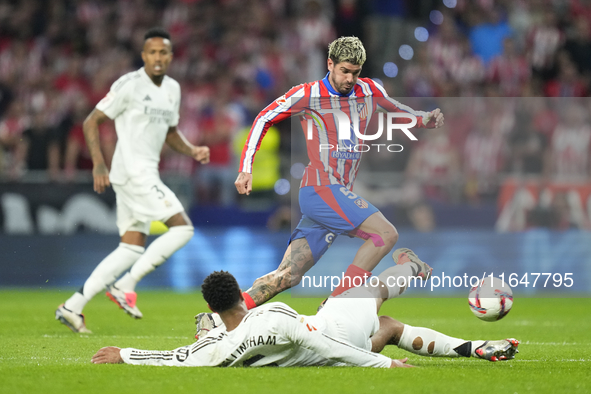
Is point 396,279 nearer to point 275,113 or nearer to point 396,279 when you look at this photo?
point 396,279

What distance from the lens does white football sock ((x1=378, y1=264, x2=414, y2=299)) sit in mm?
5574

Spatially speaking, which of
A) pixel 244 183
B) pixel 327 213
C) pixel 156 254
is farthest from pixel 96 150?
pixel 327 213

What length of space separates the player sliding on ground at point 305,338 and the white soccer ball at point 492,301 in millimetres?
320

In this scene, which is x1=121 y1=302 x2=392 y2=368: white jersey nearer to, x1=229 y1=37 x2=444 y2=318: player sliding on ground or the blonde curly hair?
x1=229 y1=37 x2=444 y2=318: player sliding on ground

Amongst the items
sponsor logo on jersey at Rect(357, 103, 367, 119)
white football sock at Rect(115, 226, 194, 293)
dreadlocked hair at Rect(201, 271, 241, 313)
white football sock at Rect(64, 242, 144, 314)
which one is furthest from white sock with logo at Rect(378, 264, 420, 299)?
white football sock at Rect(64, 242, 144, 314)

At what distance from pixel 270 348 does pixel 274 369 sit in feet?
0.63

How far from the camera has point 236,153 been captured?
13922 millimetres

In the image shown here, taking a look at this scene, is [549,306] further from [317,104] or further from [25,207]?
[25,207]

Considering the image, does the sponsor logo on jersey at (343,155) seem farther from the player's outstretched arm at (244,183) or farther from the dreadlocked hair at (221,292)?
the dreadlocked hair at (221,292)

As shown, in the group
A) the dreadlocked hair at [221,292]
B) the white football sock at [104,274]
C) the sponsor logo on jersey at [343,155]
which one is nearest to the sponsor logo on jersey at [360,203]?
the sponsor logo on jersey at [343,155]

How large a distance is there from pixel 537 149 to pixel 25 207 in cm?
772

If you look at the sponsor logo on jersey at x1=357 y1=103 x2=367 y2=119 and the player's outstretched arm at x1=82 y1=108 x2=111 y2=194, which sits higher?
the sponsor logo on jersey at x1=357 y1=103 x2=367 y2=119

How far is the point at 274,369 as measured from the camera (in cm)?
519

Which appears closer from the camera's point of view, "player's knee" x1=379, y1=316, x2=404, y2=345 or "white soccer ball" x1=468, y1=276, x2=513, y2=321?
"player's knee" x1=379, y1=316, x2=404, y2=345
